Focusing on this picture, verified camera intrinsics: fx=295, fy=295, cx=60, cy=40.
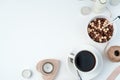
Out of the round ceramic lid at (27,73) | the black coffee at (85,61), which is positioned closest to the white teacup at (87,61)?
the black coffee at (85,61)

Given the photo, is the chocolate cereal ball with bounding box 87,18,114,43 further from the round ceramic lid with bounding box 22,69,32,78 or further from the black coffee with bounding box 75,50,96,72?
the round ceramic lid with bounding box 22,69,32,78

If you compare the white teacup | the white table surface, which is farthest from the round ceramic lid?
the white teacup

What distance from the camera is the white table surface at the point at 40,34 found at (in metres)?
0.93

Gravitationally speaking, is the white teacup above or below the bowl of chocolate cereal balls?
below

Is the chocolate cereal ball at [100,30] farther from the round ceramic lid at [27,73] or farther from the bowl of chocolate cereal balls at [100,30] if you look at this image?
the round ceramic lid at [27,73]

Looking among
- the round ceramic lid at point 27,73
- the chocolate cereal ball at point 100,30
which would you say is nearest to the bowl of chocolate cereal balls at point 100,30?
the chocolate cereal ball at point 100,30

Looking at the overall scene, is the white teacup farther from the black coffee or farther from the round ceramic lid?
the round ceramic lid

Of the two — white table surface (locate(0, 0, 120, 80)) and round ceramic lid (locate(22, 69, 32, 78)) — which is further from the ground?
white table surface (locate(0, 0, 120, 80))

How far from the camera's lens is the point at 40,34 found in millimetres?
951

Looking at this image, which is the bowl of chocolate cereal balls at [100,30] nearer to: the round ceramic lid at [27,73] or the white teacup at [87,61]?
the white teacup at [87,61]

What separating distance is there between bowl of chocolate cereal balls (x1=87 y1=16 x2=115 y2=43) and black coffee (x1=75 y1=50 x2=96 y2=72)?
60 mm

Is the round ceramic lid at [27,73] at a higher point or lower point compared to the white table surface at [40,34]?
lower

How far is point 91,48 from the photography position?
0.91 meters

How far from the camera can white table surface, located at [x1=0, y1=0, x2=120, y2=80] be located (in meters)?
0.93
